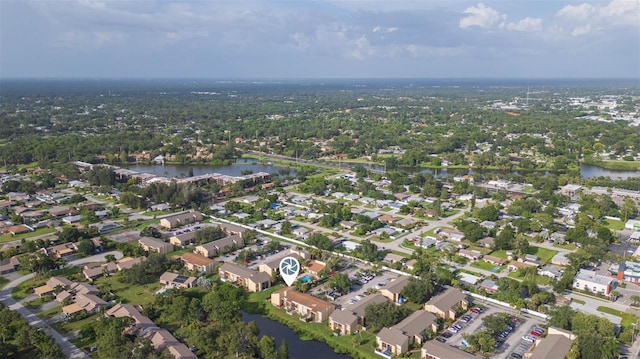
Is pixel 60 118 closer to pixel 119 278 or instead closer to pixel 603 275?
pixel 119 278

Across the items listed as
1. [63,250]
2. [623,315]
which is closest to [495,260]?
[623,315]

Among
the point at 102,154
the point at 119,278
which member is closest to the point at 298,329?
the point at 119,278

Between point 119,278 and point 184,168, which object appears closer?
point 119,278

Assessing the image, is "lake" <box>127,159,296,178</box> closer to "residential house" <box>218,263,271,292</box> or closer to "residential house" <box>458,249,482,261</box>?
"residential house" <box>458,249,482,261</box>

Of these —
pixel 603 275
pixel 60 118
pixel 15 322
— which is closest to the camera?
pixel 15 322

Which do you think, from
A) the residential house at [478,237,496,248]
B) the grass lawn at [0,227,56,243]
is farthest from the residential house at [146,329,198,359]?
the residential house at [478,237,496,248]

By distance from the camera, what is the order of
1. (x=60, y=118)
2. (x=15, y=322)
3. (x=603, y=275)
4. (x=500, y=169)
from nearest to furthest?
(x=15, y=322), (x=603, y=275), (x=500, y=169), (x=60, y=118)
